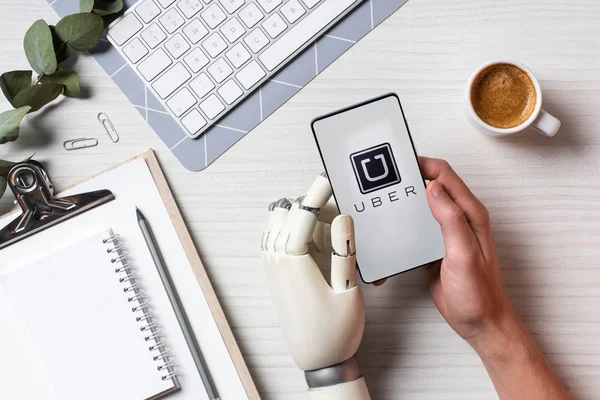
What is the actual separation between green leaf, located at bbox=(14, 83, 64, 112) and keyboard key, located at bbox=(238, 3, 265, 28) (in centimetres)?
22

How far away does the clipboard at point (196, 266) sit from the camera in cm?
62

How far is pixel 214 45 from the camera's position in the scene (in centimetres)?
64

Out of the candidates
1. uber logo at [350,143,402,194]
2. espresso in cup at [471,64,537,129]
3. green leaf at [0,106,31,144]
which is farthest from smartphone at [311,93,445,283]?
green leaf at [0,106,31,144]

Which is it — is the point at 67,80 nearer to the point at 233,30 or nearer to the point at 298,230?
the point at 233,30

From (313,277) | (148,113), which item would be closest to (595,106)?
(313,277)

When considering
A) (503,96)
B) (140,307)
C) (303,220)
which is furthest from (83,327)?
(503,96)

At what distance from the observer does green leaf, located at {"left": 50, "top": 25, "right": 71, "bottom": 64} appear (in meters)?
Result: 0.63

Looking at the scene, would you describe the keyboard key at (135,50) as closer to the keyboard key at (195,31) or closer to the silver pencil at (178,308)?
the keyboard key at (195,31)

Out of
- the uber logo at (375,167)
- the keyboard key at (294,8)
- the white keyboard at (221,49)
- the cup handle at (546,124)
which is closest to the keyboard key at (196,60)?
the white keyboard at (221,49)

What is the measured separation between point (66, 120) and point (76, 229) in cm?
13

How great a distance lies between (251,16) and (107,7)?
16 centimetres

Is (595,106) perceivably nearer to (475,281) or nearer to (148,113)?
(475,281)

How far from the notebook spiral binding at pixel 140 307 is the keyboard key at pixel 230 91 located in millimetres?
199

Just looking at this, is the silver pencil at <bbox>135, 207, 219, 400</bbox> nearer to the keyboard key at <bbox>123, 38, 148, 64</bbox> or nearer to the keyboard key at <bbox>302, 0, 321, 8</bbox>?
the keyboard key at <bbox>123, 38, 148, 64</bbox>
